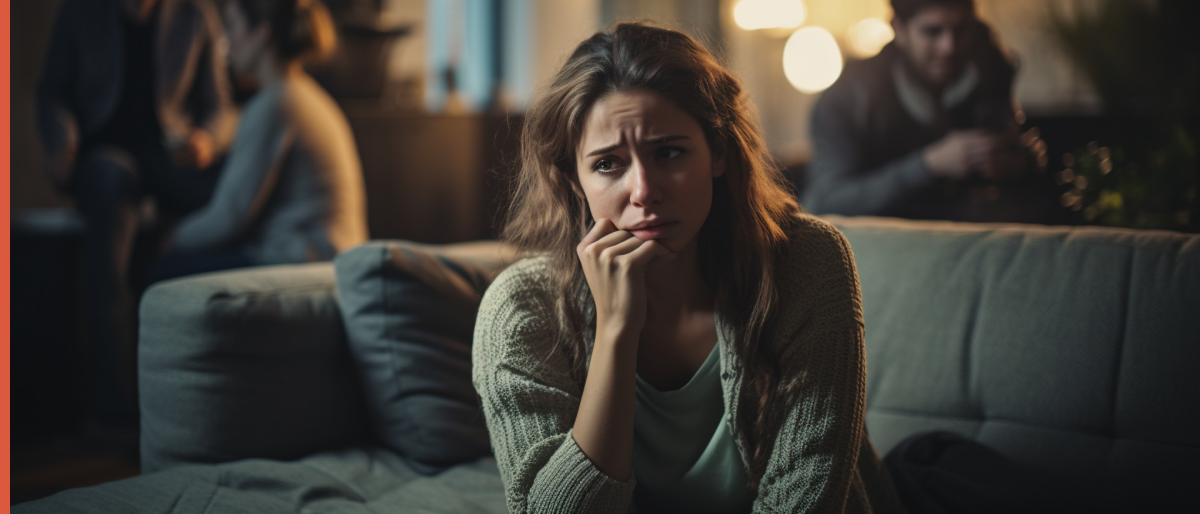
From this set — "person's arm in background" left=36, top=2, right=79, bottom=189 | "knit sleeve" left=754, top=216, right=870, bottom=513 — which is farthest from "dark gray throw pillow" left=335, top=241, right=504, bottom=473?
"person's arm in background" left=36, top=2, right=79, bottom=189

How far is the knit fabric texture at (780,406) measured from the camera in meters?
0.91

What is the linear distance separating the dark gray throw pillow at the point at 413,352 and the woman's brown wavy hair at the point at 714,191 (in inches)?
13.9

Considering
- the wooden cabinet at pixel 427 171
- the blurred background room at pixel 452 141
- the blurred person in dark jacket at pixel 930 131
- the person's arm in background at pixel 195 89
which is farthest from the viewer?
the wooden cabinet at pixel 427 171

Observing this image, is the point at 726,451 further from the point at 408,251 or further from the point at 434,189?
the point at 434,189

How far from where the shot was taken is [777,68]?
548cm

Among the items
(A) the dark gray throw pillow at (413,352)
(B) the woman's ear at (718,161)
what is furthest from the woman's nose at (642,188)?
(A) the dark gray throw pillow at (413,352)

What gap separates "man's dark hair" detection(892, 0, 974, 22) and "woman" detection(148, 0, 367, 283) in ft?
5.12

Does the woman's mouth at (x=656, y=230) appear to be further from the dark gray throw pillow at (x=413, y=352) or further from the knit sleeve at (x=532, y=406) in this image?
the dark gray throw pillow at (x=413, y=352)

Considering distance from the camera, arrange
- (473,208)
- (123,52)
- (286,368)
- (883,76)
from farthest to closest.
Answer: (473,208)
(123,52)
(883,76)
(286,368)

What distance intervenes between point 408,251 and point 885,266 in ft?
2.83

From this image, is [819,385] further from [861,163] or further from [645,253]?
[861,163]

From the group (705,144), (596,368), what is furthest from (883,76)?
(596,368)

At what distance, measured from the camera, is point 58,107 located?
2281 millimetres

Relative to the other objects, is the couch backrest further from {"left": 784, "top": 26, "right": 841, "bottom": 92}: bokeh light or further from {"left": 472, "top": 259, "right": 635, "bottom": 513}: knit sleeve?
{"left": 784, "top": 26, "right": 841, "bottom": 92}: bokeh light
